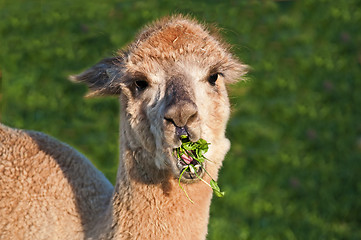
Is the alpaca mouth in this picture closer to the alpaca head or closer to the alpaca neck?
the alpaca head

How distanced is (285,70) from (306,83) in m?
0.63

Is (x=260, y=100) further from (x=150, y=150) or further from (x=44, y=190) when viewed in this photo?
(x=150, y=150)

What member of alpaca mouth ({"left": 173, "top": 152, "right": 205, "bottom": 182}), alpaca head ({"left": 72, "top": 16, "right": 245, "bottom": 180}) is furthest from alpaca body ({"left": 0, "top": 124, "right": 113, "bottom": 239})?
alpaca mouth ({"left": 173, "top": 152, "right": 205, "bottom": 182})

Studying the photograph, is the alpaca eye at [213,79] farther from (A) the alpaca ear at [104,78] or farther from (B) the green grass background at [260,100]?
(A) the alpaca ear at [104,78]

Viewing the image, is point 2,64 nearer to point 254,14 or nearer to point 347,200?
point 254,14

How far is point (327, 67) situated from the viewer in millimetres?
13625

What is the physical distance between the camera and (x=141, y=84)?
395cm

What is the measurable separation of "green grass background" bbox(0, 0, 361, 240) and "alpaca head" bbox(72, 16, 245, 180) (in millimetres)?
613

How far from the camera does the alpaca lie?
3.73 meters

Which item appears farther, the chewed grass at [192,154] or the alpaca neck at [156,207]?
the alpaca neck at [156,207]

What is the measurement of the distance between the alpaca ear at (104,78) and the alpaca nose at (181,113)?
33.6 inches

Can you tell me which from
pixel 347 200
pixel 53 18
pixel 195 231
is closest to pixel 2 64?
pixel 53 18

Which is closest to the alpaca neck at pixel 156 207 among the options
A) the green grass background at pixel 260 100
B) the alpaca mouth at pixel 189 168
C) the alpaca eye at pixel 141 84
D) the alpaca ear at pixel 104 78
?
the alpaca mouth at pixel 189 168

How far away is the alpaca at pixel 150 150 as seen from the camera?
3734 millimetres
